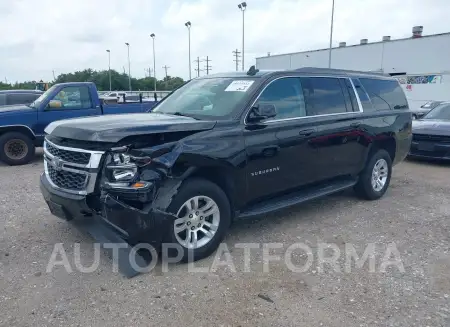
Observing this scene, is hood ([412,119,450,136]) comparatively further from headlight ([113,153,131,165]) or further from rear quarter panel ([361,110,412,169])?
headlight ([113,153,131,165])

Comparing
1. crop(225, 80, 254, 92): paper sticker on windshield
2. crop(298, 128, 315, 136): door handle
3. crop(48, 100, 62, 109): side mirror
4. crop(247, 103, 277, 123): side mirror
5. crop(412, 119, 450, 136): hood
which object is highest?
crop(225, 80, 254, 92): paper sticker on windshield

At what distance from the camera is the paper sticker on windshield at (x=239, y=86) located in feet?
14.8

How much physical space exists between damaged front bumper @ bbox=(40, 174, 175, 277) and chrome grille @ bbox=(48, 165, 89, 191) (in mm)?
77

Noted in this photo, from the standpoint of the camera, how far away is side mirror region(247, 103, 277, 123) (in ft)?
13.8

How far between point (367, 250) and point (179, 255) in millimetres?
2046

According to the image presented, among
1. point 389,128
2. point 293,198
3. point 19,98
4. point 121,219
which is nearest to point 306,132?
point 293,198

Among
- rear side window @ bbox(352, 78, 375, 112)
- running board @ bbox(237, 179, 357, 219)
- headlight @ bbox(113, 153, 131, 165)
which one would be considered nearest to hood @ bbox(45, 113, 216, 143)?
headlight @ bbox(113, 153, 131, 165)

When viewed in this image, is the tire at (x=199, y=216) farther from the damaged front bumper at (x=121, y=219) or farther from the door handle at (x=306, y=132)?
the door handle at (x=306, y=132)

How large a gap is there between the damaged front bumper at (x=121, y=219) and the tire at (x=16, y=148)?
230 inches

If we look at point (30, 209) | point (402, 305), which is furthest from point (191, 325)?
point (30, 209)

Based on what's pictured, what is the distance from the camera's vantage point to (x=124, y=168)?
136 inches

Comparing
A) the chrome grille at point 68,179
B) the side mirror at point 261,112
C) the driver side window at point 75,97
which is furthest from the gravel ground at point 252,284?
the driver side window at point 75,97

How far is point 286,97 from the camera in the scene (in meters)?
4.77

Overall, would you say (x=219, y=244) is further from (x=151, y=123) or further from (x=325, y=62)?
(x=325, y=62)
